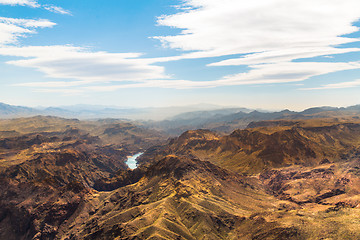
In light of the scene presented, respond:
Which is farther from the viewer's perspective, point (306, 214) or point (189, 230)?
point (189, 230)

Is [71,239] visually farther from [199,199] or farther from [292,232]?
[292,232]

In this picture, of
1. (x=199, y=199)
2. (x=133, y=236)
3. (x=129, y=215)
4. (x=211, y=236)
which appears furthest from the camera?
(x=199, y=199)

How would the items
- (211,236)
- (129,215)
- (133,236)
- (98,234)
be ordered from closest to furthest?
(133,236)
(211,236)
(98,234)
(129,215)

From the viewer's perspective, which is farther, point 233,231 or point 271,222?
point 233,231

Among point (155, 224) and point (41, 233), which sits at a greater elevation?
point (155, 224)

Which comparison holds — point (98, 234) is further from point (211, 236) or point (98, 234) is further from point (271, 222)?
point (271, 222)

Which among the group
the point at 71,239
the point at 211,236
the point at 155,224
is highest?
the point at 155,224

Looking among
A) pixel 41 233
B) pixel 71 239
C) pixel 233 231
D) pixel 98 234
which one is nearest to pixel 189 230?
pixel 233 231

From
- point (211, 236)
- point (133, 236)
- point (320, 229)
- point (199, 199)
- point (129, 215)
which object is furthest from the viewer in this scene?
point (199, 199)

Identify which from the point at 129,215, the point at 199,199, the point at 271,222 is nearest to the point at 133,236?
the point at 129,215
